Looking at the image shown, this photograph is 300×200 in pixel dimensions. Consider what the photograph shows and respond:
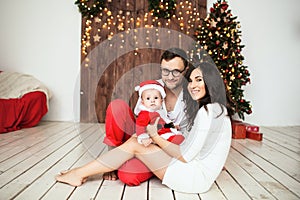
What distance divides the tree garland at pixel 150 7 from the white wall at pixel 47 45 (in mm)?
163

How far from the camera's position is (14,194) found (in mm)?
1712

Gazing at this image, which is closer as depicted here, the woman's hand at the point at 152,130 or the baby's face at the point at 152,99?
the woman's hand at the point at 152,130

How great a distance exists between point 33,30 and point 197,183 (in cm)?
376

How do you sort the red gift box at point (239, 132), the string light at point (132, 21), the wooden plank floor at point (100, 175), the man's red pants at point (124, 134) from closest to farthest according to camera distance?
the wooden plank floor at point (100, 175) < the man's red pants at point (124, 134) < the red gift box at point (239, 132) < the string light at point (132, 21)

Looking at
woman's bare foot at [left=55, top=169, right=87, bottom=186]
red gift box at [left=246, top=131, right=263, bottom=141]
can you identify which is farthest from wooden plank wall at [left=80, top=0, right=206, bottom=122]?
woman's bare foot at [left=55, top=169, right=87, bottom=186]

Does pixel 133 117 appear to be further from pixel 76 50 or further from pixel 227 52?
pixel 76 50

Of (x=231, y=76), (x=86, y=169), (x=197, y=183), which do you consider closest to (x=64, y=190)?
(x=86, y=169)

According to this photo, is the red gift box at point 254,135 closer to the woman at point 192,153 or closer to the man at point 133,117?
the man at point 133,117

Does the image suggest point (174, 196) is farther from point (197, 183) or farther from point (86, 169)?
point (86, 169)

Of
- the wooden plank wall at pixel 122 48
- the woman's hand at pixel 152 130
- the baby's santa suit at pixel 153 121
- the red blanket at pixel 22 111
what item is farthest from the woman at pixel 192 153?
the wooden plank wall at pixel 122 48

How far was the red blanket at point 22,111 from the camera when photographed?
12.1 ft

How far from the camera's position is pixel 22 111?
391 centimetres

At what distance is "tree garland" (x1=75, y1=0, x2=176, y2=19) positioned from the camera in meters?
4.56

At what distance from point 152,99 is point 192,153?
0.55 metres
